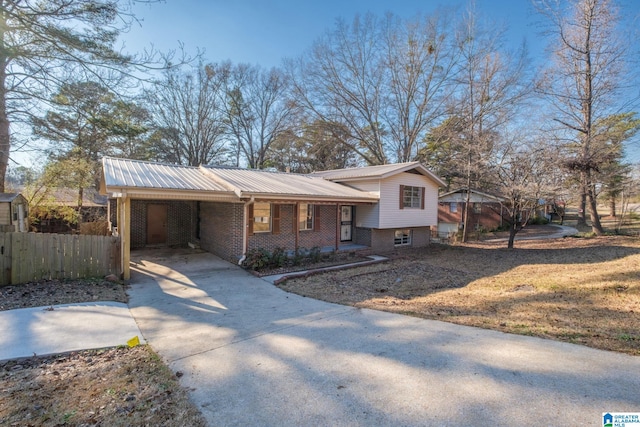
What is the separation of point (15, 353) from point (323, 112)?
75.8 feet

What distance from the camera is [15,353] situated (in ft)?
12.6

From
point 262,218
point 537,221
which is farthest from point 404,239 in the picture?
point 537,221

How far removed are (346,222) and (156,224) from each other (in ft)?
27.5

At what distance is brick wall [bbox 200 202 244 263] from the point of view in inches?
416

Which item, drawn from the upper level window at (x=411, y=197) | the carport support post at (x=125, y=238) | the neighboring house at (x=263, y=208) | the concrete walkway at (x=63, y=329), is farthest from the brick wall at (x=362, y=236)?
the concrete walkway at (x=63, y=329)

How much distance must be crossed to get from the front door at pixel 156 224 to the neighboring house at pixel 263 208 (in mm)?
39

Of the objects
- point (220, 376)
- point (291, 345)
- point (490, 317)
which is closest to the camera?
point (220, 376)

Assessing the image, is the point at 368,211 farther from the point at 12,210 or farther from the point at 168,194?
the point at 12,210

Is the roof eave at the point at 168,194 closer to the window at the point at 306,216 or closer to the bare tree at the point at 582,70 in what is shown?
the window at the point at 306,216

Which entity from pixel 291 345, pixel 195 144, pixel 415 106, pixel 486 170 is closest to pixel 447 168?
pixel 415 106

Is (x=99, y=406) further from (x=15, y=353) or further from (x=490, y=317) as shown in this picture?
(x=490, y=317)

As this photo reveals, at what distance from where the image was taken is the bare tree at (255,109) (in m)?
26.7

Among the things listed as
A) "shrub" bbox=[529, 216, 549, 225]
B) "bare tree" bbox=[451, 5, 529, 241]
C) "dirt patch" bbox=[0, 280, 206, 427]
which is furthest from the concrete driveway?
"shrub" bbox=[529, 216, 549, 225]

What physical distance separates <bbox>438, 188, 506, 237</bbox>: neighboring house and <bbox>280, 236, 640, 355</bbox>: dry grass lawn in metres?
11.4
